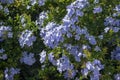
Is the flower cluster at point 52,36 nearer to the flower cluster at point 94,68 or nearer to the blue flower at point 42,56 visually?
the blue flower at point 42,56

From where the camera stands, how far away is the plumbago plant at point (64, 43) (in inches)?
148

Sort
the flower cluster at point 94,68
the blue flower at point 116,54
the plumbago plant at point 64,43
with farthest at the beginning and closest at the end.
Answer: the blue flower at point 116,54 → the plumbago plant at point 64,43 → the flower cluster at point 94,68

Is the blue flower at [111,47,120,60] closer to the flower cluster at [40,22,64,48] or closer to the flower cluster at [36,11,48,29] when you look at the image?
the flower cluster at [40,22,64,48]

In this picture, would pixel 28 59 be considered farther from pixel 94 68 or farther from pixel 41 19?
pixel 94 68

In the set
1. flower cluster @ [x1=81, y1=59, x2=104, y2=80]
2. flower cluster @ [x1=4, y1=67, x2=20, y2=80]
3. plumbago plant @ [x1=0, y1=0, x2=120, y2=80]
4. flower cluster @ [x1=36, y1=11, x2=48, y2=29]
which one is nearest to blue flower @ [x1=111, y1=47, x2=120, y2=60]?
plumbago plant @ [x1=0, y1=0, x2=120, y2=80]

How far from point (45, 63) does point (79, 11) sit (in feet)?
2.27

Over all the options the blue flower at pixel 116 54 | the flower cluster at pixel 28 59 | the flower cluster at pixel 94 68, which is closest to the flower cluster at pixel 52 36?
the flower cluster at pixel 28 59

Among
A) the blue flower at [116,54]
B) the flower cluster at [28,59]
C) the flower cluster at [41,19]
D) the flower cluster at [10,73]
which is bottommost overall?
the blue flower at [116,54]

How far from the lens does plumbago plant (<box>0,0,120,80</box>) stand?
376 centimetres

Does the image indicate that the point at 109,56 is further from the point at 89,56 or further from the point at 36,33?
the point at 36,33

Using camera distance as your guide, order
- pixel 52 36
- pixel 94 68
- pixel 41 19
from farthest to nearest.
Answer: pixel 41 19 < pixel 52 36 < pixel 94 68

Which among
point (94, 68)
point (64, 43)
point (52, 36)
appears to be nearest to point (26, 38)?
point (52, 36)

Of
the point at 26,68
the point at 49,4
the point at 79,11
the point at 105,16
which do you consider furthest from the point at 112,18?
the point at 26,68

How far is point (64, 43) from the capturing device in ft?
12.5
